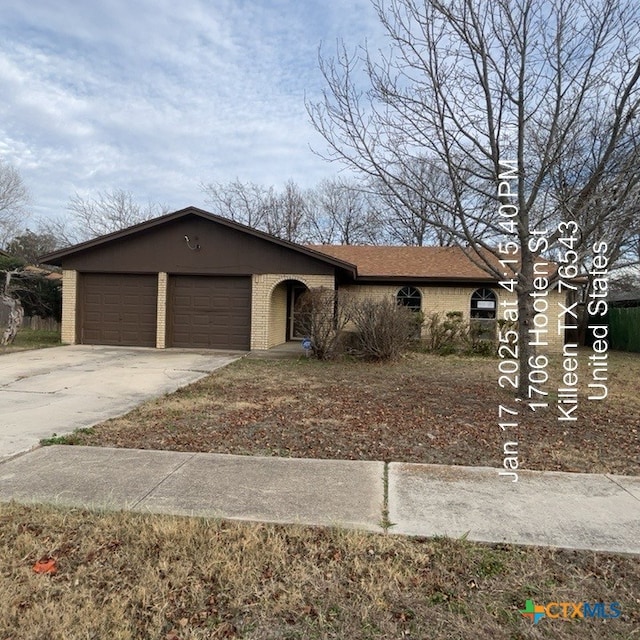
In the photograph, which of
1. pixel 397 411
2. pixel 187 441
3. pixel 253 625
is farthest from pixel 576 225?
pixel 253 625

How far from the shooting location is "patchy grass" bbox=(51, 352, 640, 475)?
4.99 metres

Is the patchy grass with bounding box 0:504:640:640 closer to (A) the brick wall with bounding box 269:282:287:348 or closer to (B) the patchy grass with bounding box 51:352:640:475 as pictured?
(B) the patchy grass with bounding box 51:352:640:475

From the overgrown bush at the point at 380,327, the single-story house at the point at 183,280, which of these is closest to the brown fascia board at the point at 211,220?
the single-story house at the point at 183,280

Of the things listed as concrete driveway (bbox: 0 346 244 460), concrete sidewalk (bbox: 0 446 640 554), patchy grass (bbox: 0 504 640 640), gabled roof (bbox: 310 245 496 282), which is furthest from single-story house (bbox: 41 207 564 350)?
patchy grass (bbox: 0 504 640 640)

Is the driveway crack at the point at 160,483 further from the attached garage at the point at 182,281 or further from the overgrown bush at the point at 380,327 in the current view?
the attached garage at the point at 182,281

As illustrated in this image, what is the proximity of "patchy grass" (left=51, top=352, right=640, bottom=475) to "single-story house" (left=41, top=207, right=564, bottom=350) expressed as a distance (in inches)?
210

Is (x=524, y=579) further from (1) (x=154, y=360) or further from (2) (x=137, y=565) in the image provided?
(1) (x=154, y=360)

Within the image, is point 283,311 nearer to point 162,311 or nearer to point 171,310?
point 171,310

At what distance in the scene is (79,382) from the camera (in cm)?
883

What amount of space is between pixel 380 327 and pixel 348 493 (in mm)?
8560

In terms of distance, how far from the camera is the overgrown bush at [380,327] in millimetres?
12219

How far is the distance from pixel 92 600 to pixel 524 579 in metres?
2.32

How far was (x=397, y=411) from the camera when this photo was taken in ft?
22.6

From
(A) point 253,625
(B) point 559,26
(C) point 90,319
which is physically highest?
(B) point 559,26
